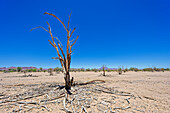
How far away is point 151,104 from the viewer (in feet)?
10.2

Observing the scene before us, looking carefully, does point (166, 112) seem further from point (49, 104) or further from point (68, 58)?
point (68, 58)

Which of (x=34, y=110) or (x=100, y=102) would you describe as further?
(x=100, y=102)

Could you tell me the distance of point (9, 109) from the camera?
2.67m

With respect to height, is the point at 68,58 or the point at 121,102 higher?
the point at 68,58

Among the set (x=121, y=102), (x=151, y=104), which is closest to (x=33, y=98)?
(x=121, y=102)

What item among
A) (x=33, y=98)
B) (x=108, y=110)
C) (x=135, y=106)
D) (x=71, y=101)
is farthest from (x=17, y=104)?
(x=135, y=106)

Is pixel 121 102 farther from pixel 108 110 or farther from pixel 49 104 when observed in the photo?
pixel 49 104

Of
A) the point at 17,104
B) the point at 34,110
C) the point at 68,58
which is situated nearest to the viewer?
the point at 34,110

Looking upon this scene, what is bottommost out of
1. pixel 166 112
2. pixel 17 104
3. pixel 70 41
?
pixel 166 112

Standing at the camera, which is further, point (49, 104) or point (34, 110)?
point (49, 104)

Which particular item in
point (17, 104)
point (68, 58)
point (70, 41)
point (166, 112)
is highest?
point (70, 41)

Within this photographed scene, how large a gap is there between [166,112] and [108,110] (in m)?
1.70

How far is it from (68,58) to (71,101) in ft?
6.73

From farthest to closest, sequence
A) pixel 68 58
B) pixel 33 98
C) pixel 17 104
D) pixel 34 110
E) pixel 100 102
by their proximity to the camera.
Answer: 1. pixel 68 58
2. pixel 33 98
3. pixel 100 102
4. pixel 17 104
5. pixel 34 110
